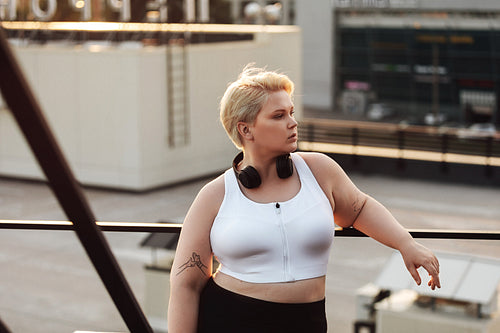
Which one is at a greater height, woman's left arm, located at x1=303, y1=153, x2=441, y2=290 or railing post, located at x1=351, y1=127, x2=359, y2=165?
woman's left arm, located at x1=303, y1=153, x2=441, y2=290

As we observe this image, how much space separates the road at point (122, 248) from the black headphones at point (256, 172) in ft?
26.5

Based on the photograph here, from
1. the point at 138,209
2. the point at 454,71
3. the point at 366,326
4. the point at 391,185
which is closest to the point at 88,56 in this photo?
the point at 138,209

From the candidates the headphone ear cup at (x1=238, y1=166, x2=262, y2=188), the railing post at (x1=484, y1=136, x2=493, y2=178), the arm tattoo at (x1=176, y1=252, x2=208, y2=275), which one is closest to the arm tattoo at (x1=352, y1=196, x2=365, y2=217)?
the headphone ear cup at (x1=238, y1=166, x2=262, y2=188)

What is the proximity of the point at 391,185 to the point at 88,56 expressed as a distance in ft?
28.7

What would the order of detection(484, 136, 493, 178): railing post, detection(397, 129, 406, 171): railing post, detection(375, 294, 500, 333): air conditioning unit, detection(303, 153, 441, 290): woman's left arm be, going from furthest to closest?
detection(397, 129, 406, 171): railing post
detection(484, 136, 493, 178): railing post
detection(375, 294, 500, 333): air conditioning unit
detection(303, 153, 441, 290): woman's left arm

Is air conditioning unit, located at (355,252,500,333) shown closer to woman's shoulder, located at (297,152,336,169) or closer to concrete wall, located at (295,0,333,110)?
woman's shoulder, located at (297,152,336,169)

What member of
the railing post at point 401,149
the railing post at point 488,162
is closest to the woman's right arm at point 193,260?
the railing post at point 488,162

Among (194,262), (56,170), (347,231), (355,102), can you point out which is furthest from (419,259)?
(355,102)

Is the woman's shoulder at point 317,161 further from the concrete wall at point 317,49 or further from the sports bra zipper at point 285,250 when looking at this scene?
the concrete wall at point 317,49

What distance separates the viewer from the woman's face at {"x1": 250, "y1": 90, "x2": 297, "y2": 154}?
2.37 meters

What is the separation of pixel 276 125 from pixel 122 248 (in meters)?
12.9

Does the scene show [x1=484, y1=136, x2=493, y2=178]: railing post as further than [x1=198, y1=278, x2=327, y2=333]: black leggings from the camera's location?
Yes

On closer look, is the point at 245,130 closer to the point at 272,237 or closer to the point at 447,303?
the point at 272,237

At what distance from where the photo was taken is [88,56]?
63.0 ft
